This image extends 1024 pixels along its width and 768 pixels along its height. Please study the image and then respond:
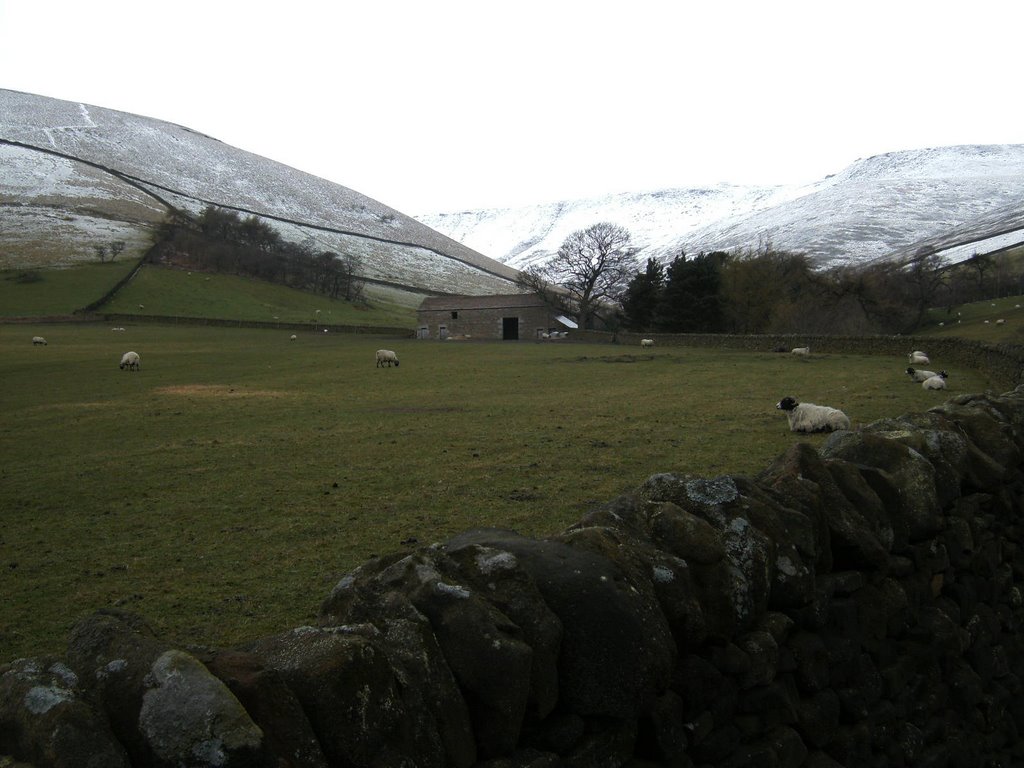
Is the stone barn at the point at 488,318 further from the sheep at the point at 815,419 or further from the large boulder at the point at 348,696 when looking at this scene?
the large boulder at the point at 348,696

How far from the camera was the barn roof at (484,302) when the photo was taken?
76.3m

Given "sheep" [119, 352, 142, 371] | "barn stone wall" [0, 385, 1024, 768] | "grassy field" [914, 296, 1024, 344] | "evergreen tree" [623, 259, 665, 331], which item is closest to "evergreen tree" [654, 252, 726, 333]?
"evergreen tree" [623, 259, 665, 331]

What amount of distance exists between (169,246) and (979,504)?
111825mm

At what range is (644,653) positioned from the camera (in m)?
3.51

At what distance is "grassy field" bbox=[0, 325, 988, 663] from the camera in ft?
23.0

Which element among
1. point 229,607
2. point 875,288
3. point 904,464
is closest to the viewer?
point 904,464

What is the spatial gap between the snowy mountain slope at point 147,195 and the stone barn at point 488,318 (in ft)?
171

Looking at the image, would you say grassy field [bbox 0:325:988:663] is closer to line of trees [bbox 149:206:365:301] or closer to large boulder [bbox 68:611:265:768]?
large boulder [bbox 68:611:265:768]

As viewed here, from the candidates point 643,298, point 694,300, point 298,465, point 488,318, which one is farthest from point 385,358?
point 643,298

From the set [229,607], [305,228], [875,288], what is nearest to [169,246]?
[305,228]

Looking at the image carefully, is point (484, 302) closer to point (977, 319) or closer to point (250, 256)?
point (977, 319)

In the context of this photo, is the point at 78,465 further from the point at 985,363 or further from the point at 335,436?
the point at 985,363

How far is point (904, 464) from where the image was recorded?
19.2 ft

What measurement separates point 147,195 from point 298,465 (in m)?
155
